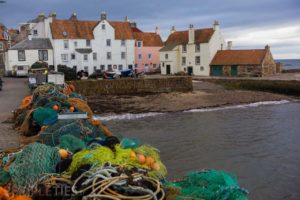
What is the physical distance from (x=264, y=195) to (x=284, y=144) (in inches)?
251

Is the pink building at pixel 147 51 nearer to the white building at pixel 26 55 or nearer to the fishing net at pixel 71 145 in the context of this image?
A: the white building at pixel 26 55

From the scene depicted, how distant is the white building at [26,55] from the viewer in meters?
52.0

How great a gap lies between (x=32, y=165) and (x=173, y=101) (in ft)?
85.7

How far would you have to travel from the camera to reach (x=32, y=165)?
4.76 meters

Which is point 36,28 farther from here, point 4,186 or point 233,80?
point 4,186

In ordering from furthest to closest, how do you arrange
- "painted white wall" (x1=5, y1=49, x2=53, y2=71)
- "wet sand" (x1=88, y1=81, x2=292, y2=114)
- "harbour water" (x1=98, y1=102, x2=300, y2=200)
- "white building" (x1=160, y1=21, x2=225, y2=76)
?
"white building" (x1=160, y1=21, x2=225, y2=76) < "painted white wall" (x1=5, y1=49, x2=53, y2=71) < "wet sand" (x1=88, y1=81, x2=292, y2=114) < "harbour water" (x1=98, y1=102, x2=300, y2=200)

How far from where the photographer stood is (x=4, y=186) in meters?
4.70

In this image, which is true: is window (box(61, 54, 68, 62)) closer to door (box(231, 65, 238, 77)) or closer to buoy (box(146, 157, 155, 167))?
door (box(231, 65, 238, 77))

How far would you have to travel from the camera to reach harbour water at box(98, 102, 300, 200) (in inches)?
437

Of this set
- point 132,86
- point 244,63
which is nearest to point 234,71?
point 244,63

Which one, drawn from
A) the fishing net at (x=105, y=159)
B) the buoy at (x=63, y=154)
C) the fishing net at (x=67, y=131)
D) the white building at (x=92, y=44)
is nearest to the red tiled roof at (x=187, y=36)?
the white building at (x=92, y=44)

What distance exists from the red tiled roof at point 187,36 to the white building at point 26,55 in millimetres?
19049

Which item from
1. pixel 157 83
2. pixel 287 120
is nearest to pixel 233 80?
pixel 157 83

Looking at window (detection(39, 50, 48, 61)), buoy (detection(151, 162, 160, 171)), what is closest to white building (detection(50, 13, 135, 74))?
window (detection(39, 50, 48, 61))
